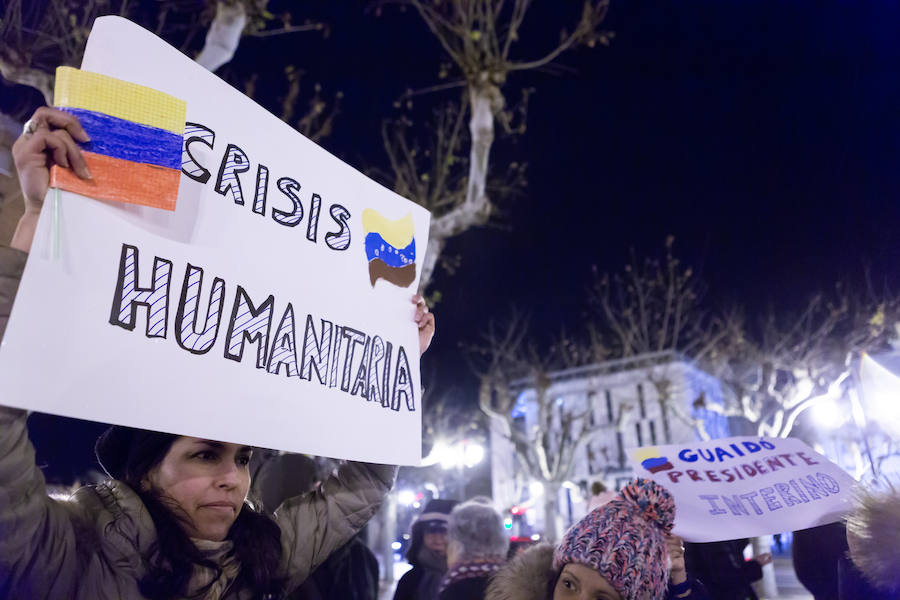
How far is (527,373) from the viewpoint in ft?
93.6

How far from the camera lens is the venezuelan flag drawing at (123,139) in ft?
4.58

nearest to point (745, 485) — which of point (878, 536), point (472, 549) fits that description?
point (878, 536)

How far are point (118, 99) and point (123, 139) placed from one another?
3.9 inches

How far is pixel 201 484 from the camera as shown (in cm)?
166

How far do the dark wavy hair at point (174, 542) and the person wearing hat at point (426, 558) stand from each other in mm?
2522

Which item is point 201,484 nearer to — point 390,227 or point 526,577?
point 390,227

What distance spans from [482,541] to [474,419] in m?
42.1

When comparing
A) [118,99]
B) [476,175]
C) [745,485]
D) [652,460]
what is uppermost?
[476,175]

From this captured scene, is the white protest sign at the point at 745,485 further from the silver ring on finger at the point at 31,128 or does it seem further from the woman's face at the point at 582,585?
the silver ring on finger at the point at 31,128

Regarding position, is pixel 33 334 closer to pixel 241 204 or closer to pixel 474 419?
pixel 241 204

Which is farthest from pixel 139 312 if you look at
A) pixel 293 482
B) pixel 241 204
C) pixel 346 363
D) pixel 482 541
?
pixel 482 541

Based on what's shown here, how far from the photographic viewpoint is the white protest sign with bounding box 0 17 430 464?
1.29m

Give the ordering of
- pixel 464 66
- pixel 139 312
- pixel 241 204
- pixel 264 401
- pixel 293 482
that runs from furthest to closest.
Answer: pixel 464 66 < pixel 293 482 < pixel 241 204 < pixel 264 401 < pixel 139 312

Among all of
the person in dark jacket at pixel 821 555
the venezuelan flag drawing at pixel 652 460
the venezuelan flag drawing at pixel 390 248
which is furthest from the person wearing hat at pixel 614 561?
the venezuelan flag drawing at pixel 390 248
